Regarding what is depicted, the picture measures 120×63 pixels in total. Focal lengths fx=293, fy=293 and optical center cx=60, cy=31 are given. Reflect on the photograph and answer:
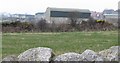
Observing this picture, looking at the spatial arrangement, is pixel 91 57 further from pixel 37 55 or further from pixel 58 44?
pixel 58 44

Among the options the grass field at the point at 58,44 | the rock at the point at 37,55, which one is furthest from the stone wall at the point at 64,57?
the grass field at the point at 58,44

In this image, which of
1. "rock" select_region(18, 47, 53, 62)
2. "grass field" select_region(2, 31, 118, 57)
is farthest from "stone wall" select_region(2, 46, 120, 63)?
"grass field" select_region(2, 31, 118, 57)

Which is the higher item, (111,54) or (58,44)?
(111,54)

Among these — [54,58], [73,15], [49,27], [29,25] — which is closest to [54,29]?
[49,27]

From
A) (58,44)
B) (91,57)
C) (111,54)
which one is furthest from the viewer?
(58,44)

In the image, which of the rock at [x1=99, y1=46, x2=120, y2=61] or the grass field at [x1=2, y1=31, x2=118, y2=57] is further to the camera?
the grass field at [x1=2, y1=31, x2=118, y2=57]

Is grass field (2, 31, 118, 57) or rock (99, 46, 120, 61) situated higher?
rock (99, 46, 120, 61)

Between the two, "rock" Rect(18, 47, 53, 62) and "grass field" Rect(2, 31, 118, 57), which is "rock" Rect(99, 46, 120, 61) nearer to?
"rock" Rect(18, 47, 53, 62)

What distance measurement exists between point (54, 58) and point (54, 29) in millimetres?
15809

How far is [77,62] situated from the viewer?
4.19 metres

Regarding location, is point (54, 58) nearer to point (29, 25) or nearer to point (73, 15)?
point (29, 25)

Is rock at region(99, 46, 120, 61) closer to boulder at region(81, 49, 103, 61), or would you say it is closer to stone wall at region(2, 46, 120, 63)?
stone wall at region(2, 46, 120, 63)

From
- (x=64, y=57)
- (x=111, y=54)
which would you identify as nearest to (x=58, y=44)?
(x=111, y=54)

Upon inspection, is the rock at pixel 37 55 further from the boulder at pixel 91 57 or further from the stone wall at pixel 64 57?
the boulder at pixel 91 57
